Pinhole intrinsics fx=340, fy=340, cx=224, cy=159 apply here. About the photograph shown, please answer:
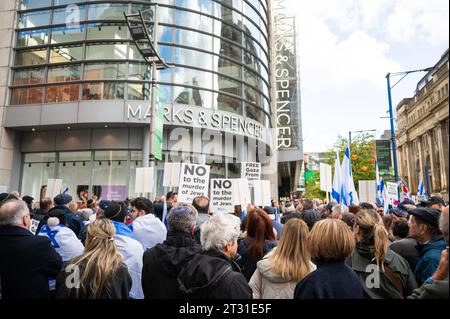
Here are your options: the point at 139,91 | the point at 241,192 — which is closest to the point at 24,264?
the point at 241,192

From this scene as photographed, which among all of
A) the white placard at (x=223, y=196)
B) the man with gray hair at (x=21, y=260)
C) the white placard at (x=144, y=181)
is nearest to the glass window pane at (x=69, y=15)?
the white placard at (x=144, y=181)

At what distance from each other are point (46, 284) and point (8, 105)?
22.6 metres

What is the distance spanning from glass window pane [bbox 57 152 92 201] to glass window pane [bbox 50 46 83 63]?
6.03m

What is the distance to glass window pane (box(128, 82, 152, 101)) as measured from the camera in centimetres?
2075

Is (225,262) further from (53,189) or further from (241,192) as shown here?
(53,189)

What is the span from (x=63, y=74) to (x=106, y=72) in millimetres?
2968

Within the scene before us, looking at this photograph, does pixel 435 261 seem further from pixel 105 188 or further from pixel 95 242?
pixel 105 188

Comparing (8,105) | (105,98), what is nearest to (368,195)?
(105,98)

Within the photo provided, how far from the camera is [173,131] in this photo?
861 inches

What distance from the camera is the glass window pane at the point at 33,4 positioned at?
22652 millimetres

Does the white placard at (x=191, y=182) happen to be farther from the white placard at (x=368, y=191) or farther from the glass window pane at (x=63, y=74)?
the glass window pane at (x=63, y=74)

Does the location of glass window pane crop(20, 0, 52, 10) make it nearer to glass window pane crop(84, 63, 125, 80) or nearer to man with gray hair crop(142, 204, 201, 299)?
glass window pane crop(84, 63, 125, 80)

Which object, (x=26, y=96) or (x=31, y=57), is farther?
(x=31, y=57)

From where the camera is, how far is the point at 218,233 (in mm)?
2957
